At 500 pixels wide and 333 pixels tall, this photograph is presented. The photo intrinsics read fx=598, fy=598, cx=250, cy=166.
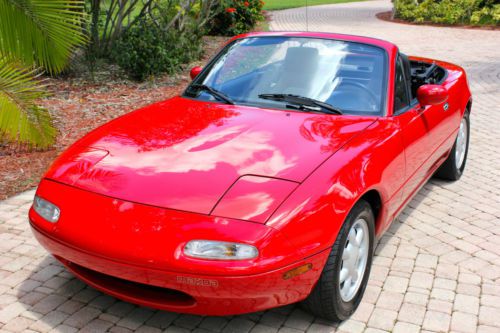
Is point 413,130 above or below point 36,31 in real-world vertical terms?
below

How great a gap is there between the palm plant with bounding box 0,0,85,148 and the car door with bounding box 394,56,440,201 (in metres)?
2.70

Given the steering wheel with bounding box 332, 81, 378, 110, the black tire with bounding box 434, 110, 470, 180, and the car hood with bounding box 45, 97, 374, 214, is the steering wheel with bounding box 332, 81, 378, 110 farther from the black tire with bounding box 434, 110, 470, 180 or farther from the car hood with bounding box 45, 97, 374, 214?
the black tire with bounding box 434, 110, 470, 180

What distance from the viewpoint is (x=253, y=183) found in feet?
10.7

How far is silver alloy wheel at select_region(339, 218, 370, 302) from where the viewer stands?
11.6ft

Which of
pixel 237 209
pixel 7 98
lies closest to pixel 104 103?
pixel 7 98

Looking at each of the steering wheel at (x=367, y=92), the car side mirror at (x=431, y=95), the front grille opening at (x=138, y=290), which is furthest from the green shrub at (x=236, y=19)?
the front grille opening at (x=138, y=290)

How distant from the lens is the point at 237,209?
10.2 feet

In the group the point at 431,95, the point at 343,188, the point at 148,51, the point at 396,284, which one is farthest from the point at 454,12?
the point at 343,188

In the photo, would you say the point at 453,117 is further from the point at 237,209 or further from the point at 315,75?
the point at 237,209

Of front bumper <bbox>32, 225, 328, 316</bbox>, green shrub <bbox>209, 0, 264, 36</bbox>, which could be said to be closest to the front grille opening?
front bumper <bbox>32, 225, 328, 316</bbox>

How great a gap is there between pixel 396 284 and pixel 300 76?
5.35ft

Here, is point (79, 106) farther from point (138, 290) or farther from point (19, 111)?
point (138, 290)

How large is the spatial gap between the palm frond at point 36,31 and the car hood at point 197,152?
Answer: 137cm

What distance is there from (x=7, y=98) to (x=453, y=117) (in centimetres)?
412
